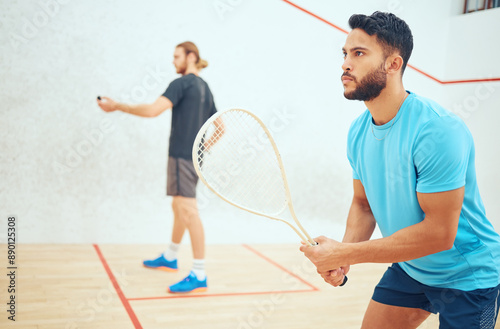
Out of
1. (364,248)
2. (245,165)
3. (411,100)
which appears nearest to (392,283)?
(364,248)

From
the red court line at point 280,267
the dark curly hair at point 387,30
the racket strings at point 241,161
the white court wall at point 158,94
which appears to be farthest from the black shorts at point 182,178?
the dark curly hair at point 387,30

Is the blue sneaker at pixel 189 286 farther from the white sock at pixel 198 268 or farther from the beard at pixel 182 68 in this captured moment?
the beard at pixel 182 68

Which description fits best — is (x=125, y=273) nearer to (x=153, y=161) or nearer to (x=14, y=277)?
Result: (x=14, y=277)

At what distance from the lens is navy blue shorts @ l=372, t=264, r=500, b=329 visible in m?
1.13

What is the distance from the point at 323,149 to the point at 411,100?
2.88m

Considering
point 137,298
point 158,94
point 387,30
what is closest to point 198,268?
point 137,298

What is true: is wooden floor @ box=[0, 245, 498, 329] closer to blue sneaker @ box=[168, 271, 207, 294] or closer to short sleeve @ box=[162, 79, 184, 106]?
blue sneaker @ box=[168, 271, 207, 294]

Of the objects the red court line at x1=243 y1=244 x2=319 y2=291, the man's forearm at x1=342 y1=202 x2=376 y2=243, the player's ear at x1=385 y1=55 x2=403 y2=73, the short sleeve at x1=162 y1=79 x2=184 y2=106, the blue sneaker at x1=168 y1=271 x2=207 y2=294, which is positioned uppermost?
the player's ear at x1=385 y1=55 x2=403 y2=73

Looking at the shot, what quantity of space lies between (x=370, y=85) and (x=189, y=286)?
1610mm

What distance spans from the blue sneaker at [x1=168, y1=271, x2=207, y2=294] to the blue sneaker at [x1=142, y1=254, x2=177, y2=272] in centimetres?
37

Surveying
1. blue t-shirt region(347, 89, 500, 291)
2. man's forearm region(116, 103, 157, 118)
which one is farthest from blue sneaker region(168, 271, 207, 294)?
blue t-shirt region(347, 89, 500, 291)

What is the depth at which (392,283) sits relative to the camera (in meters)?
1.32

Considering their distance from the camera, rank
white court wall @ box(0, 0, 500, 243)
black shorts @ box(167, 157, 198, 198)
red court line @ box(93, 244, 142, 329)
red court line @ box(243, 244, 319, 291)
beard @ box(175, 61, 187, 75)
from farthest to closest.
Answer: white court wall @ box(0, 0, 500, 243)
red court line @ box(243, 244, 319, 291)
beard @ box(175, 61, 187, 75)
black shorts @ box(167, 157, 198, 198)
red court line @ box(93, 244, 142, 329)

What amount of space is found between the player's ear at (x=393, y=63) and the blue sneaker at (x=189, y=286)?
1.63 meters
